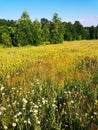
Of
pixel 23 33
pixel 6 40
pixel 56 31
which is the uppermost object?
pixel 23 33

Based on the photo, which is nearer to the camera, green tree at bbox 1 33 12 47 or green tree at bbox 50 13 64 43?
green tree at bbox 1 33 12 47

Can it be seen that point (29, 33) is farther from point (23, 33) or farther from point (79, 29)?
point (79, 29)

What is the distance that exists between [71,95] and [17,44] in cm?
4403

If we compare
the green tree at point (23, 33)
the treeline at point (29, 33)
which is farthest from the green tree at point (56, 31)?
the green tree at point (23, 33)

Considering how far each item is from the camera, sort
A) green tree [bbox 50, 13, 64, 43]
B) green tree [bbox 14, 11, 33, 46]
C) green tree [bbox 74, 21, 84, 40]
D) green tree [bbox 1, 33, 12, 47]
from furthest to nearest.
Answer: green tree [bbox 74, 21, 84, 40], green tree [bbox 50, 13, 64, 43], green tree [bbox 1, 33, 12, 47], green tree [bbox 14, 11, 33, 46]

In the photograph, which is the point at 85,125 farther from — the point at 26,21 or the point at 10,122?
the point at 26,21

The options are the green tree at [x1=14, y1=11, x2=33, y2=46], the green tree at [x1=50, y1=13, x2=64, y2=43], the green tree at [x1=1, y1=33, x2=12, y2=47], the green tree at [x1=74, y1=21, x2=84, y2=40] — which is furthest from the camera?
the green tree at [x1=74, y1=21, x2=84, y2=40]

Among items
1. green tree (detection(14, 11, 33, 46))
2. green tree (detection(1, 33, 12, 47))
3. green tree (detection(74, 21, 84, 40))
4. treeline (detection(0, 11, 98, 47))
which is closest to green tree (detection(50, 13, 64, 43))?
treeline (detection(0, 11, 98, 47))

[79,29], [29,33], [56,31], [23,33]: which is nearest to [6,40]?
[23,33]

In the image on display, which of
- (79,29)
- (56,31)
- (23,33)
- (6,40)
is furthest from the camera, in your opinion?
(79,29)

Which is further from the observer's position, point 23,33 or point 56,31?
point 56,31

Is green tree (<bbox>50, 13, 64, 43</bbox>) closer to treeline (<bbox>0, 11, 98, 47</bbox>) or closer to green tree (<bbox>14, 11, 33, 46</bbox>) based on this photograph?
treeline (<bbox>0, 11, 98, 47</bbox>)

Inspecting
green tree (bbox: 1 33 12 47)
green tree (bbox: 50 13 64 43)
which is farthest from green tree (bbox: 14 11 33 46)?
green tree (bbox: 50 13 64 43)

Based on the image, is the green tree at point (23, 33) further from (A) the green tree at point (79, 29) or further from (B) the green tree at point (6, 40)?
(A) the green tree at point (79, 29)
